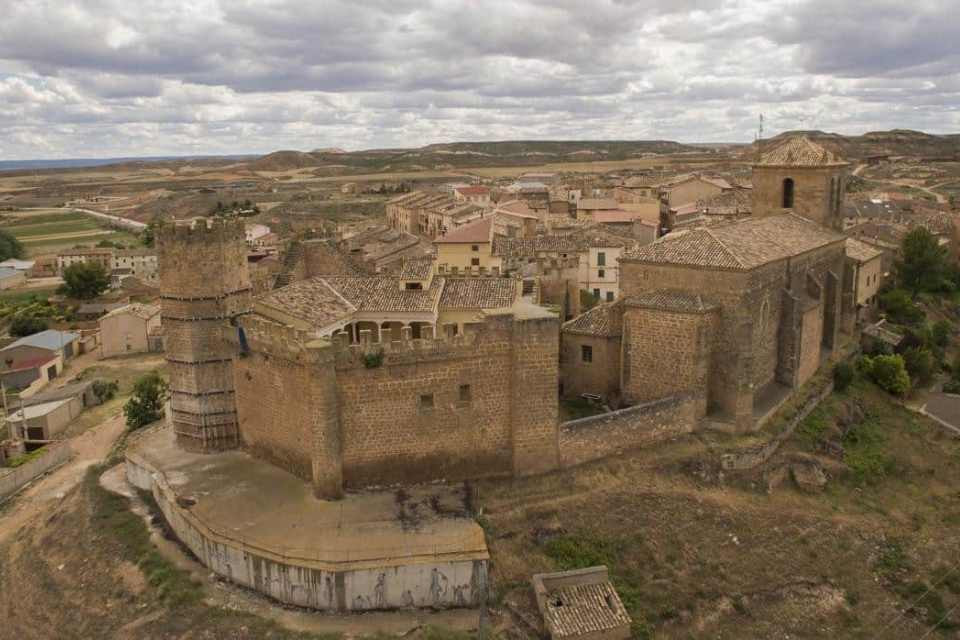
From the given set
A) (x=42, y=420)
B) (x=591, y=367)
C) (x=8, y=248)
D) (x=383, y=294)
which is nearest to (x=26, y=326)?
(x=42, y=420)

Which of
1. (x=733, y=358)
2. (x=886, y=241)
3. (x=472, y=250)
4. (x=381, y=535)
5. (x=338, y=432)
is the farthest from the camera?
(x=886, y=241)

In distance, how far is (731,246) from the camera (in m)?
20.9

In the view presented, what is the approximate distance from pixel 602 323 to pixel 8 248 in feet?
244

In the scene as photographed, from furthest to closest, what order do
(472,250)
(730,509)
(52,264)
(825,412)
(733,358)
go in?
(52,264), (472,250), (825,412), (733,358), (730,509)

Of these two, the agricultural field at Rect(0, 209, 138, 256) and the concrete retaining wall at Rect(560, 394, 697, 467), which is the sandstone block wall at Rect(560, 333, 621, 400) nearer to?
the concrete retaining wall at Rect(560, 394, 697, 467)

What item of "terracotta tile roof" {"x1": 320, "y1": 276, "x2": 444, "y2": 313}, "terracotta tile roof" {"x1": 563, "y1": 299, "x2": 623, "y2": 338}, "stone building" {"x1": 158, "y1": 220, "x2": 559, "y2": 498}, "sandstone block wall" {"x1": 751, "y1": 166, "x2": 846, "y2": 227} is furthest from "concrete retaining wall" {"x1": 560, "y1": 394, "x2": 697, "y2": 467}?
"sandstone block wall" {"x1": 751, "y1": 166, "x2": 846, "y2": 227}

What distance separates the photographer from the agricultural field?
86.8 metres

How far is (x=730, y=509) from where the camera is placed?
17562 millimetres

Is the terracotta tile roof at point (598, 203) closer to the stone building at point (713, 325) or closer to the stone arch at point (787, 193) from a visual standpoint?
the stone arch at point (787, 193)

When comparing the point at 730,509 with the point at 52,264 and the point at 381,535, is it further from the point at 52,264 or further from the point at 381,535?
the point at 52,264

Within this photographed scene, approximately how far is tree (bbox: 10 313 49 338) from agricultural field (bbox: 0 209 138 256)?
37.2 meters

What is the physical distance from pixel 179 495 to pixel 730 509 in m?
12.1

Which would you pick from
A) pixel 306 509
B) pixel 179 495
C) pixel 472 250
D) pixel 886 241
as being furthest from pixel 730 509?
pixel 886 241

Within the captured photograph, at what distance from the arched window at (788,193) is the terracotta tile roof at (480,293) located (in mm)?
11914
